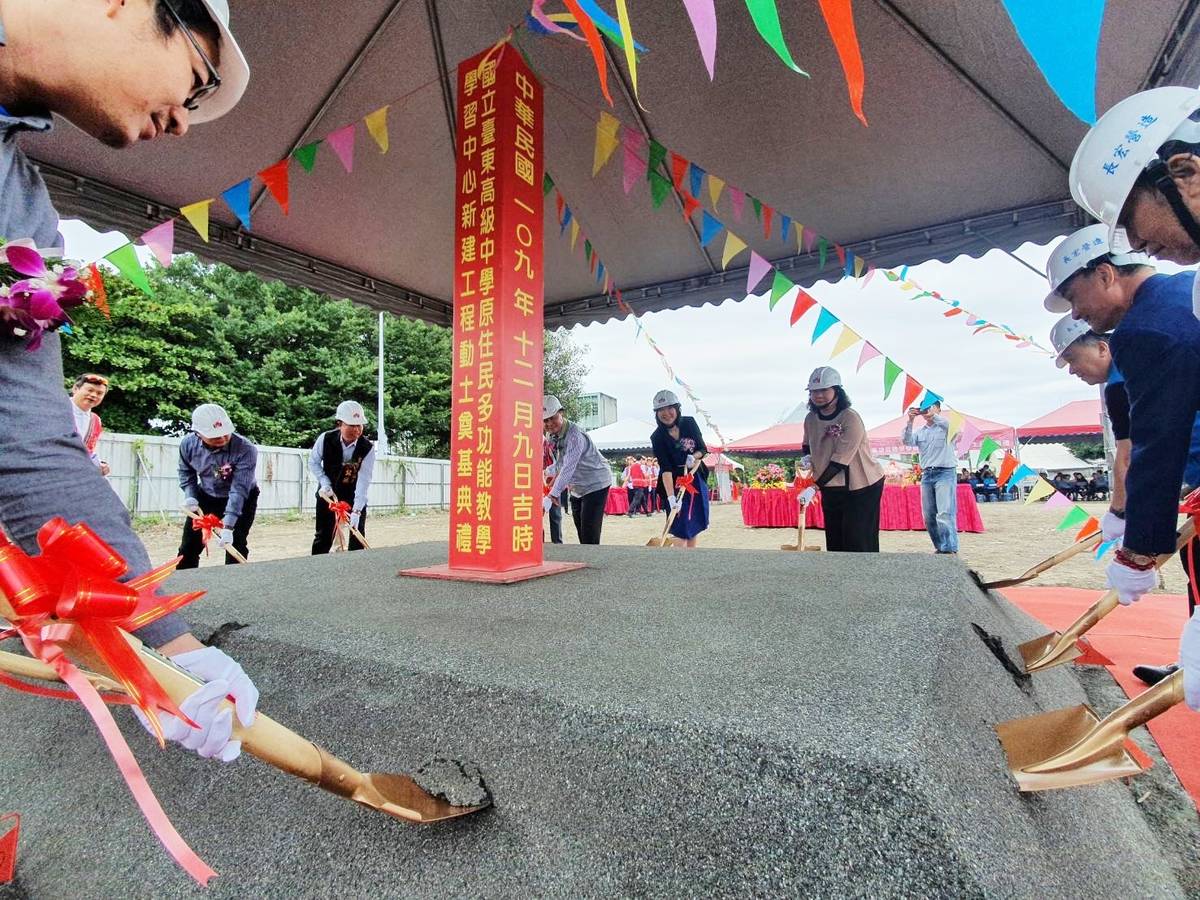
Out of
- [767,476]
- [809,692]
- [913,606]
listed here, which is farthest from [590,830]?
[767,476]

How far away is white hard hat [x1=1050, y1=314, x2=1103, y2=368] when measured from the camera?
2.10 meters

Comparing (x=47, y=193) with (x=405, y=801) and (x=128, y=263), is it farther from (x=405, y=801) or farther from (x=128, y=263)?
(x=128, y=263)

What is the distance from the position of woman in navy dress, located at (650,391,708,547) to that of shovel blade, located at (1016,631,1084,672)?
2.49m

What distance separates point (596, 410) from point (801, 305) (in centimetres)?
2768

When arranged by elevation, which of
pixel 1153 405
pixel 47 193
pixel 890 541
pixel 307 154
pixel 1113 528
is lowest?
pixel 890 541

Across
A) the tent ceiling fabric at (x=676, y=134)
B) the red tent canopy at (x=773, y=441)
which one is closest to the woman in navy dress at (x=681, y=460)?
the tent ceiling fabric at (x=676, y=134)

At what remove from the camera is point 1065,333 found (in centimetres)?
214

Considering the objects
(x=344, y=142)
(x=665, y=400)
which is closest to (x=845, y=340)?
(x=665, y=400)

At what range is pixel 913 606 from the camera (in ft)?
4.84

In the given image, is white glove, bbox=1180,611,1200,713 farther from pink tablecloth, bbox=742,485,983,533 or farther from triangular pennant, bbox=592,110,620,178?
pink tablecloth, bbox=742,485,983,533

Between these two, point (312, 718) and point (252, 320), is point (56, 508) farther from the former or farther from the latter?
point (252, 320)

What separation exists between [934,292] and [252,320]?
70.0 ft

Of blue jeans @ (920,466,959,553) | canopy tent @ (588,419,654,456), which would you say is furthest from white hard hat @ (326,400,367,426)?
canopy tent @ (588,419,654,456)

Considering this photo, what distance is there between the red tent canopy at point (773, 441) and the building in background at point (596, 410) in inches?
293
